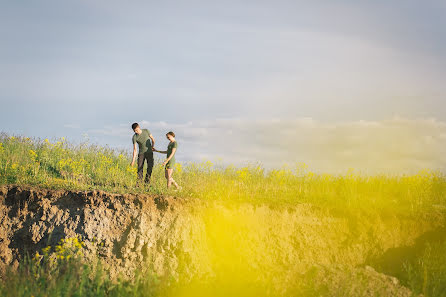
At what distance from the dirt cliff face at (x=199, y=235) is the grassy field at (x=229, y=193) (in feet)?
1.44

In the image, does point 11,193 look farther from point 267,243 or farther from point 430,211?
point 430,211

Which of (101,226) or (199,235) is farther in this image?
(101,226)

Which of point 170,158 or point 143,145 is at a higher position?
point 143,145

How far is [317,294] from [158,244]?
3.84 m

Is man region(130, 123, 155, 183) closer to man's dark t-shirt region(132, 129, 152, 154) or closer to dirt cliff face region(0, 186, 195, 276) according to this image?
man's dark t-shirt region(132, 129, 152, 154)

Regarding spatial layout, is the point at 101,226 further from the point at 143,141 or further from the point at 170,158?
the point at 143,141

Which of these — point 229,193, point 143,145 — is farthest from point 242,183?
point 143,145

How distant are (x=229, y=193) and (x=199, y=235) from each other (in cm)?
178

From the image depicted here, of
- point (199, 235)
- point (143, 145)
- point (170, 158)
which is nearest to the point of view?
point (199, 235)

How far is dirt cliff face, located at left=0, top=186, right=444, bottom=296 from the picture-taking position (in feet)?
30.0

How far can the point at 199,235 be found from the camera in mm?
9492

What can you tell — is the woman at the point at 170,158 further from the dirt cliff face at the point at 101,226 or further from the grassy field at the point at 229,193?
the dirt cliff face at the point at 101,226

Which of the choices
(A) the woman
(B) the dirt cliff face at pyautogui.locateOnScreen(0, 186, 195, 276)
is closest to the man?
(A) the woman

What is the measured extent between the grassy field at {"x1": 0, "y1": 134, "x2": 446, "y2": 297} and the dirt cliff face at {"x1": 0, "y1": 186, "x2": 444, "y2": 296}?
438mm
